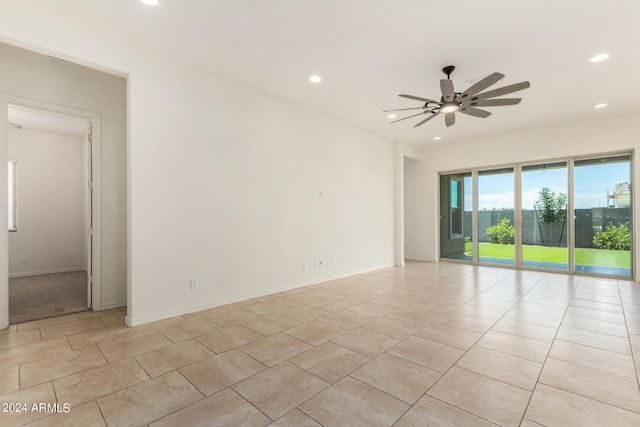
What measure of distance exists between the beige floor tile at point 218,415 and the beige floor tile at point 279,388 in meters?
0.06

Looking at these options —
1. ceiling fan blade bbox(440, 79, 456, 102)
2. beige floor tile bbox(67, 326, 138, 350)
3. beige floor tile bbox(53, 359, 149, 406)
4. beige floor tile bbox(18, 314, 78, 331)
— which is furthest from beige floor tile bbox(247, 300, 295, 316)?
ceiling fan blade bbox(440, 79, 456, 102)

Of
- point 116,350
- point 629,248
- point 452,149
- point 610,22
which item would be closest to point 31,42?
point 116,350

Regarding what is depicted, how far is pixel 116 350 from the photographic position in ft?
8.99

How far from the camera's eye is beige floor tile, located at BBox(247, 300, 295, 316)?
3816mm

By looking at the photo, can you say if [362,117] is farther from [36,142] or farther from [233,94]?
[36,142]

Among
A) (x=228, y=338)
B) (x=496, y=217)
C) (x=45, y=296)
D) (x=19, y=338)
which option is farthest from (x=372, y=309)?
(x=496, y=217)

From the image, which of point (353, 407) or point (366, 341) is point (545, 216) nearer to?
point (366, 341)

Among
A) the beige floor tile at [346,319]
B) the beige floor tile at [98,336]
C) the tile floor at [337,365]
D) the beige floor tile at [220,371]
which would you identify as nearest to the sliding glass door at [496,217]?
the tile floor at [337,365]

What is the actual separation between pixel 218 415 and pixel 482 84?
3824 millimetres

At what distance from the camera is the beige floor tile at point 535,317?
3.41 meters

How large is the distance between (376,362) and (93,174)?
14.3 ft

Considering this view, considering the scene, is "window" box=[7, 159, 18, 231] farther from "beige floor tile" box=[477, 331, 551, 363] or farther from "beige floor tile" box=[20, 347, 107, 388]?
"beige floor tile" box=[477, 331, 551, 363]

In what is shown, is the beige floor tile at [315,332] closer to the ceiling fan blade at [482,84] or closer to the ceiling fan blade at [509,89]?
the ceiling fan blade at [482,84]

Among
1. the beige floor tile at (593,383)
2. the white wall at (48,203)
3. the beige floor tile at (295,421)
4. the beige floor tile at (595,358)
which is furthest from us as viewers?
the white wall at (48,203)
